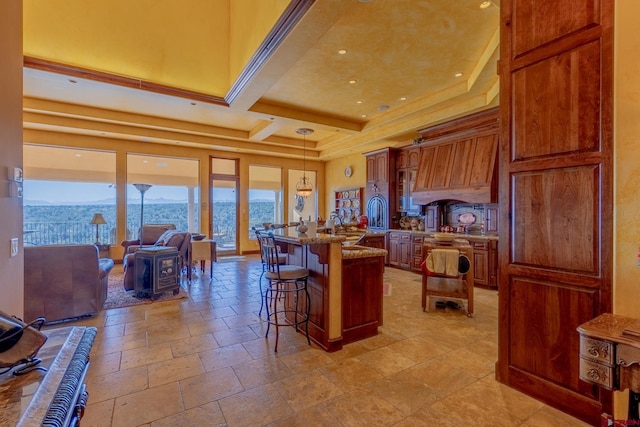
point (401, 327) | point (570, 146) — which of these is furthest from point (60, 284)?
point (570, 146)

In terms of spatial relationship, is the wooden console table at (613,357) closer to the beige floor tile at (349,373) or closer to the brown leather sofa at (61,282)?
the beige floor tile at (349,373)

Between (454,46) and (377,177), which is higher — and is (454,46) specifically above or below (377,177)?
above

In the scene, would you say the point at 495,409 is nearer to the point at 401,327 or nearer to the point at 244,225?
the point at 401,327

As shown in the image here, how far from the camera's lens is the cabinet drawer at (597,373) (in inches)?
54.7

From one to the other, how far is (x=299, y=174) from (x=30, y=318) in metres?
7.72

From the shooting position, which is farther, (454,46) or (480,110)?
(480,110)

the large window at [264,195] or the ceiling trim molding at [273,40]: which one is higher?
the ceiling trim molding at [273,40]

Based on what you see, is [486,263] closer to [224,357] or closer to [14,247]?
[224,357]

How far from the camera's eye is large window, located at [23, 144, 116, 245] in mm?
6801

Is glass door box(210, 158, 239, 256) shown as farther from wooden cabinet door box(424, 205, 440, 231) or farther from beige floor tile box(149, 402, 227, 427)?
beige floor tile box(149, 402, 227, 427)

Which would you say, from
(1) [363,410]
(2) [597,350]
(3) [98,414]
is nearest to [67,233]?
(3) [98,414]

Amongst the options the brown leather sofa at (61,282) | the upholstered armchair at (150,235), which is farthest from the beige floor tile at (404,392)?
the upholstered armchair at (150,235)

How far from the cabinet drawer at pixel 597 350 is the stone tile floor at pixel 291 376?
834 mm

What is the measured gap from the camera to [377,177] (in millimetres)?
7762
